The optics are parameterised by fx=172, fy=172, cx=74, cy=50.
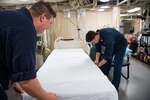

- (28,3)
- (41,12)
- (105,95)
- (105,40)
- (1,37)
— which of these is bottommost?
(105,95)

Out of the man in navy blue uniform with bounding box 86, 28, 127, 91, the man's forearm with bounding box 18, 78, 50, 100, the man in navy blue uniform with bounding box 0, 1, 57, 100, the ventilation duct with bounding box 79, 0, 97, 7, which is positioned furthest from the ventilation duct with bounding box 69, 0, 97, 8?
the man's forearm with bounding box 18, 78, 50, 100

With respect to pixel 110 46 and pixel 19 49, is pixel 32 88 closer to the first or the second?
pixel 19 49

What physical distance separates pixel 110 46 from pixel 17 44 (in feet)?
5.99

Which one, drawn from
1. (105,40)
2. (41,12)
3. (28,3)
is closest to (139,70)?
(105,40)

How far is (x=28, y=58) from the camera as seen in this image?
90cm

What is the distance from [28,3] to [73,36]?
159 centimetres

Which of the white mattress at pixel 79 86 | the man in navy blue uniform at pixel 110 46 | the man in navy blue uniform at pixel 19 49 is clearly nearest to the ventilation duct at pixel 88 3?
the man in navy blue uniform at pixel 110 46

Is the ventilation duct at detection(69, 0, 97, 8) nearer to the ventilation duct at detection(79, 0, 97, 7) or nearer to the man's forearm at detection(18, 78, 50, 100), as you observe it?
the ventilation duct at detection(79, 0, 97, 7)

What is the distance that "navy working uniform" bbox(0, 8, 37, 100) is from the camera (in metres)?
0.87

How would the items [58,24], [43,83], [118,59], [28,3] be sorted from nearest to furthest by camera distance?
[43,83], [118,59], [28,3], [58,24]

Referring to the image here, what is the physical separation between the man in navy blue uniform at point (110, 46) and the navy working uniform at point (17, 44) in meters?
1.66

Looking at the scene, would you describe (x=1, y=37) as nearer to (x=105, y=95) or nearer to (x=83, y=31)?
(x=105, y=95)

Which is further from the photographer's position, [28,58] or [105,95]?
[105,95]

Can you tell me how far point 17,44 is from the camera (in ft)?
2.86
